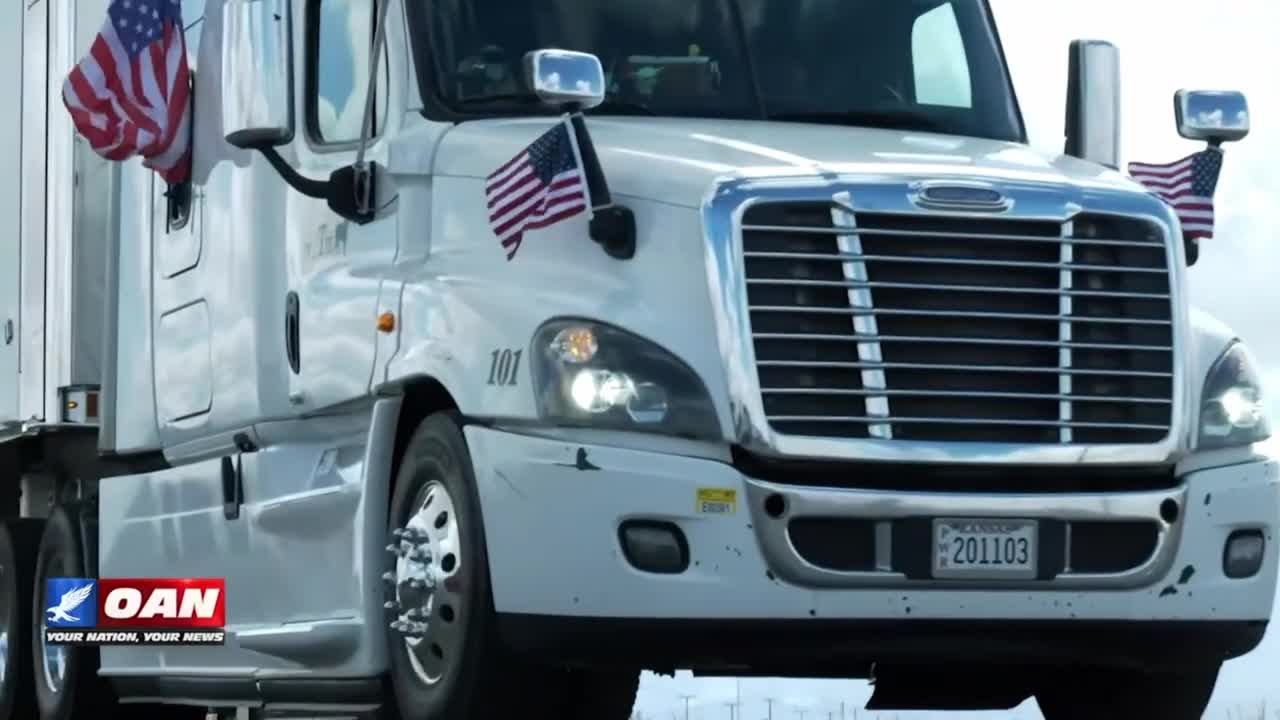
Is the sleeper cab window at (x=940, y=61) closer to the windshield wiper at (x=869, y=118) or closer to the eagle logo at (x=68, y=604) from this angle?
the windshield wiper at (x=869, y=118)

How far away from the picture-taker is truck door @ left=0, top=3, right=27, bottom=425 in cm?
1460

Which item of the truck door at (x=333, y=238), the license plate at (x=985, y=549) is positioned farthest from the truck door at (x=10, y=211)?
the license plate at (x=985, y=549)

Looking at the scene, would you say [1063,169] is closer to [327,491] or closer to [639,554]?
[639,554]

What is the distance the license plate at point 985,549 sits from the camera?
8570mm

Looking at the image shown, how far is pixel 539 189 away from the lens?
345 inches

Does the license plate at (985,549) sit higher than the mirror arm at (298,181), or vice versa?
the mirror arm at (298,181)

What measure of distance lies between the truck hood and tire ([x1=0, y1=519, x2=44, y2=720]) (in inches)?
209

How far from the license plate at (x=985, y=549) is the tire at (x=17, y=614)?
6.61 meters

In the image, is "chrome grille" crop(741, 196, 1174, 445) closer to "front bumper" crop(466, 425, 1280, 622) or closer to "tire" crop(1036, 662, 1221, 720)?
"front bumper" crop(466, 425, 1280, 622)

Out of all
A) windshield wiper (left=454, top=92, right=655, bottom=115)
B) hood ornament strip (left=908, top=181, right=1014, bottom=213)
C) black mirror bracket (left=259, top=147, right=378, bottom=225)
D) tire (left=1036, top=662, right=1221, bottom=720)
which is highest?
windshield wiper (left=454, top=92, right=655, bottom=115)

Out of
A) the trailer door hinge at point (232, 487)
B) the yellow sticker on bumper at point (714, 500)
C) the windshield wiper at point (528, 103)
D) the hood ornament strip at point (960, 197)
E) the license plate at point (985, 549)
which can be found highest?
the windshield wiper at point (528, 103)

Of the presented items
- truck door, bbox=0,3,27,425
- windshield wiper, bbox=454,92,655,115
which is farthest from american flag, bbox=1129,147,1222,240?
truck door, bbox=0,3,27,425

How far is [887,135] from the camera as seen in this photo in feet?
31.9


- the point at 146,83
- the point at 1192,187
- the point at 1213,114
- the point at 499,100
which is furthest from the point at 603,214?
the point at 146,83
